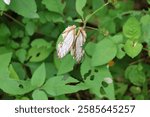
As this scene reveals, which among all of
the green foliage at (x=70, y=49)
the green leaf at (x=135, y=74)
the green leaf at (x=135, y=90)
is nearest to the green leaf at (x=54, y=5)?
the green foliage at (x=70, y=49)

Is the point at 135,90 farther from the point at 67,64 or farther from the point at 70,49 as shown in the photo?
the point at 70,49

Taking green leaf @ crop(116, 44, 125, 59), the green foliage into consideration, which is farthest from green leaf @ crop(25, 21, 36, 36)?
green leaf @ crop(116, 44, 125, 59)

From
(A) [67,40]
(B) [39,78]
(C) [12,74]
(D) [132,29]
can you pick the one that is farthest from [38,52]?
(D) [132,29]

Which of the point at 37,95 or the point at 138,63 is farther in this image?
the point at 138,63

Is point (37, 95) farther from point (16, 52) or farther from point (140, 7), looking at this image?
point (140, 7)

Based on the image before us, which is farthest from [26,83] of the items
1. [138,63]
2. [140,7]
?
[140,7]

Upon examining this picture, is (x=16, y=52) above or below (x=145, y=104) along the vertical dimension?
above

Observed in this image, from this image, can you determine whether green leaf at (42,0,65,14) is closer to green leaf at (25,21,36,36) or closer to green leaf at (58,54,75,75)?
green leaf at (25,21,36,36)
